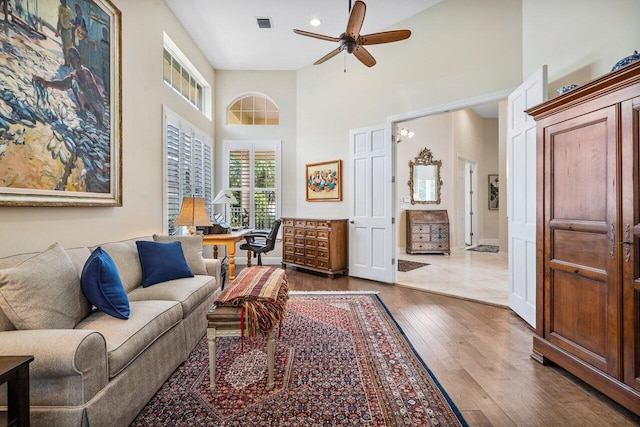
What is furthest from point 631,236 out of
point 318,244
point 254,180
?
point 254,180

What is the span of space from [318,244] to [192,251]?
2.35 m

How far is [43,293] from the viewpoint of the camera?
157 centimetres

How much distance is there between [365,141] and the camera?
16.3 ft

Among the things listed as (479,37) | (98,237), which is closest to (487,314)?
(479,37)

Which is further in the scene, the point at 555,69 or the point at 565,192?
the point at 555,69

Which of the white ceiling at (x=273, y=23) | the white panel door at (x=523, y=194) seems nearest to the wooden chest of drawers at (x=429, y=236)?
the white panel door at (x=523, y=194)

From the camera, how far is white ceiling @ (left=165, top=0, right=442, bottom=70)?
13.3 ft

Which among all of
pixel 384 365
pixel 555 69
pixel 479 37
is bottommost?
pixel 384 365

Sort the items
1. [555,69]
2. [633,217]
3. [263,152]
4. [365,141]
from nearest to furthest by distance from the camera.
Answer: [633,217], [555,69], [365,141], [263,152]

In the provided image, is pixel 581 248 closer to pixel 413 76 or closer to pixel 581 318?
pixel 581 318

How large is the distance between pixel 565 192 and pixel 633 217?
457 millimetres

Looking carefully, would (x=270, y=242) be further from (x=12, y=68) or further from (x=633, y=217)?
(x=633, y=217)

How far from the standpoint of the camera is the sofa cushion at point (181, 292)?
2.29m

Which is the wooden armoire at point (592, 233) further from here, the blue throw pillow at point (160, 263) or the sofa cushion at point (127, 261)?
the sofa cushion at point (127, 261)
